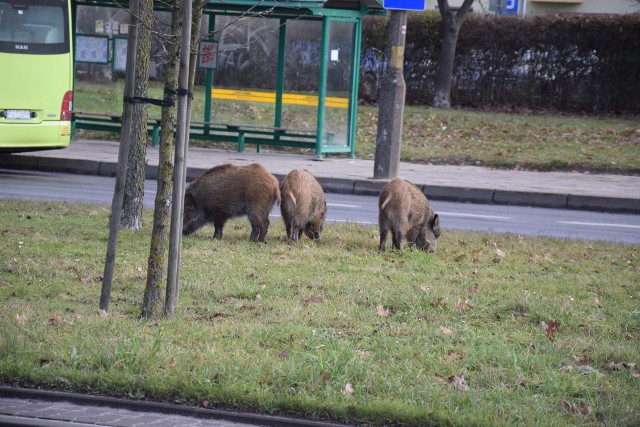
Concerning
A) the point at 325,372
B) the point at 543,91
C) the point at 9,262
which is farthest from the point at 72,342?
the point at 543,91

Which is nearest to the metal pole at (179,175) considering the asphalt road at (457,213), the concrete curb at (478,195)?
the asphalt road at (457,213)

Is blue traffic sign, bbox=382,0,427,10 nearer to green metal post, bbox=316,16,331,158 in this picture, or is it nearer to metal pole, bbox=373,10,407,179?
metal pole, bbox=373,10,407,179

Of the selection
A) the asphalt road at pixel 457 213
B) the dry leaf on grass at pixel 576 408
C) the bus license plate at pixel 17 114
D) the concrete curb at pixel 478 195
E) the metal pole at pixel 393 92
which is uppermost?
the metal pole at pixel 393 92

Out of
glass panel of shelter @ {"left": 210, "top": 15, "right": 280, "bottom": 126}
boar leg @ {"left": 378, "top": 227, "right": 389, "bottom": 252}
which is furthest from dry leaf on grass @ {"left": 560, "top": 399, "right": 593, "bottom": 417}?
glass panel of shelter @ {"left": 210, "top": 15, "right": 280, "bottom": 126}

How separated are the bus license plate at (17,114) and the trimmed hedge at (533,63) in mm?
14751

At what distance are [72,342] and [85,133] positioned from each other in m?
17.2

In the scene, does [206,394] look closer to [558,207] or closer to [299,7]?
[558,207]

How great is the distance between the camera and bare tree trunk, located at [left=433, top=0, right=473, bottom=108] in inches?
1106

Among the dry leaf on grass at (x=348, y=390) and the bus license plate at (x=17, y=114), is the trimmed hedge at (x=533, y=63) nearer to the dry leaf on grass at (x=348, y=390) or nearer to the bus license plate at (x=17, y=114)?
the bus license plate at (x=17, y=114)

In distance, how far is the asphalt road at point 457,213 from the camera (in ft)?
43.5

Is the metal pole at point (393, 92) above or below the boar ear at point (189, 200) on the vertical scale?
above

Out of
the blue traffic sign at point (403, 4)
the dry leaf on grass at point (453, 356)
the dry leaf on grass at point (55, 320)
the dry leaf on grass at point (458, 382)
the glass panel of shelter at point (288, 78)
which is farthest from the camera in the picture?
the glass panel of shelter at point (288, 78)

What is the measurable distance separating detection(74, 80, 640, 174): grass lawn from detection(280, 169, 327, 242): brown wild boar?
981cm

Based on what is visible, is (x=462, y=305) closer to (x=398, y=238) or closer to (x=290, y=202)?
(x=398, y=238)
